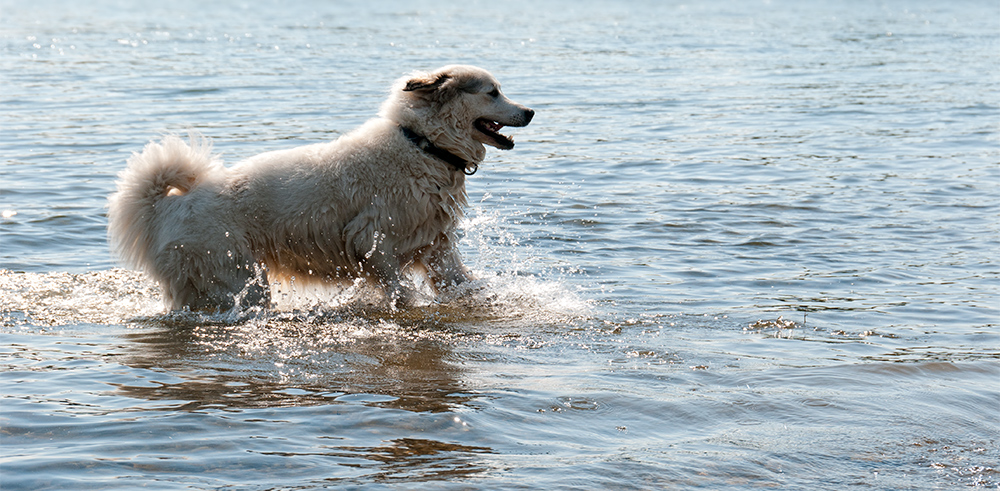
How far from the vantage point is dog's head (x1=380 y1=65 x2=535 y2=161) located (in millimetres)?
7293

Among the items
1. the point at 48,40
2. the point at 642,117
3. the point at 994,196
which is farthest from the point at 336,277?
the point at 48,40

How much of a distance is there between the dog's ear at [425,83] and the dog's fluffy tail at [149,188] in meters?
1.43

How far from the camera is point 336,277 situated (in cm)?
741

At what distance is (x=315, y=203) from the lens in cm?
701

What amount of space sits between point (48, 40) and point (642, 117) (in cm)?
1859

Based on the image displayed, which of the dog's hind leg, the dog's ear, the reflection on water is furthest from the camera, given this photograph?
the dog's ear

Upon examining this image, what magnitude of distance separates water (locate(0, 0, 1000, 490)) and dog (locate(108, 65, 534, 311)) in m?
0.31

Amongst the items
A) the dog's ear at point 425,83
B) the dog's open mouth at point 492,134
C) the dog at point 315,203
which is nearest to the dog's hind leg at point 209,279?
the dog at point 315,203

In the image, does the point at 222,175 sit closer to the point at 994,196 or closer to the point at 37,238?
the point at 37,238

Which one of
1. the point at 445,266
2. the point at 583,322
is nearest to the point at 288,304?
the point at 445,266

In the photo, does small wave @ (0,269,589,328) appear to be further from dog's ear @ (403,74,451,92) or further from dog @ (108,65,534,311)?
dog's ear @ (403,74,451,92)

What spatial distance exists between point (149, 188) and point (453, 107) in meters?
2.13

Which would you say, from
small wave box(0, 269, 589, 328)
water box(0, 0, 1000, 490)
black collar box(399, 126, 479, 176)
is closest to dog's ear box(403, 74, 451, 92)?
black collar box(399, 126, 479, 176)

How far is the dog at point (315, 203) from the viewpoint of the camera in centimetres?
696
